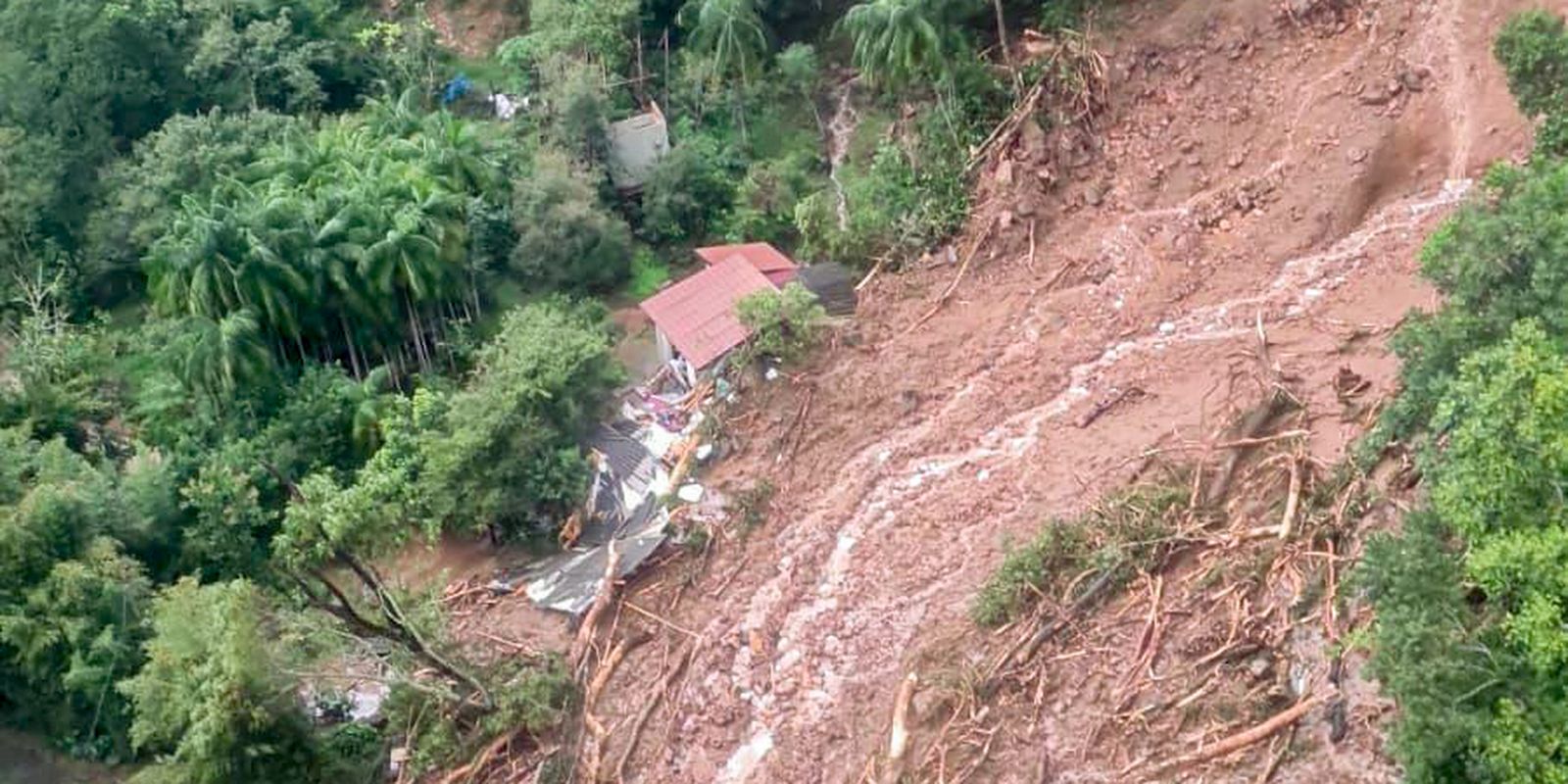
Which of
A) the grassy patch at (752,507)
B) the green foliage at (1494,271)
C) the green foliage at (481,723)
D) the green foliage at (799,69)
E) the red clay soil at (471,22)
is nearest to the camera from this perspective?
the green foliage at (1494,271)

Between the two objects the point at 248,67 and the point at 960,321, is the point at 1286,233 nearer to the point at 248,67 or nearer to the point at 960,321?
the point at 960,321

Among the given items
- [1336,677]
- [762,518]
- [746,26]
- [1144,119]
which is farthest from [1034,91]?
[1336,677]

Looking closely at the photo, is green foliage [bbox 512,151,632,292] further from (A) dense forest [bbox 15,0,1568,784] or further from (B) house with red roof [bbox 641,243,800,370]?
(B) house with red roof [bbox 641,243,800,370]

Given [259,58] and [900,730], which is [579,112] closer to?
[259,58]

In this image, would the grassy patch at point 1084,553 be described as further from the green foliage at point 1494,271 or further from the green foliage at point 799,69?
the green foliage at point 799,69

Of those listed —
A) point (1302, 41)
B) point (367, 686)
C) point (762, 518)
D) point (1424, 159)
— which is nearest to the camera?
point (367, 686)

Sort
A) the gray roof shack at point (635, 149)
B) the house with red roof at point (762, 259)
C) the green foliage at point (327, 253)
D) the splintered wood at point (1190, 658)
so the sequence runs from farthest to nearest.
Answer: the gray roof shack at point (635, 149) → the house with red roof at point (762, 259) → the green foliage at point (327, 253) → the splintered wood at point (1190, 658)

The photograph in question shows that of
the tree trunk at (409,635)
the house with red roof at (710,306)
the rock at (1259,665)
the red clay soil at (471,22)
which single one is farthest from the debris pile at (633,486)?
the red clay soil at (471,22)
